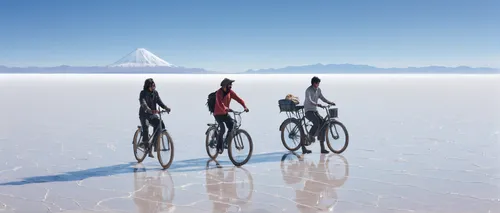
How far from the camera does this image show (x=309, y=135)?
432 inches

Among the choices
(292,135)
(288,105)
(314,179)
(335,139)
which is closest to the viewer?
(314,179)

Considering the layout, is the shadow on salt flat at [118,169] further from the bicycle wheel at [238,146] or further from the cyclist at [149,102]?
the cyclist at [149,102]

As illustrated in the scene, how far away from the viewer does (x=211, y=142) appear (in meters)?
10.1

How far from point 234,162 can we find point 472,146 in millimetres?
5141

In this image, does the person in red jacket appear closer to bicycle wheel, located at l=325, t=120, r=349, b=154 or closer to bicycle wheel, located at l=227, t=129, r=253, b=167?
bicycle wheel, located at l=227, t=129, r=253, b=167

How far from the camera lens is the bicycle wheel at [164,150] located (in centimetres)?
934

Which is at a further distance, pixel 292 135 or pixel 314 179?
pixel 292 135

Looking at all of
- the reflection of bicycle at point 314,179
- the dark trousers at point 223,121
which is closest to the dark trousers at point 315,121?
the reflection of bicycle at point 314,179

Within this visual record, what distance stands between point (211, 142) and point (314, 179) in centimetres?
226

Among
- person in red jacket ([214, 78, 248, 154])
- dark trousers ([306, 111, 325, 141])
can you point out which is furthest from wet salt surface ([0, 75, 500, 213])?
person in red jacket ([214, 78, 248, 154])

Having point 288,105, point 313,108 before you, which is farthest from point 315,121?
point 288,105

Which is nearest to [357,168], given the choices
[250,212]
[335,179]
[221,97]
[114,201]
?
[335,179]

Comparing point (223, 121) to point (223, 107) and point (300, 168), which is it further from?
point (300, 168)

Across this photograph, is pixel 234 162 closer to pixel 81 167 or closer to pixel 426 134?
pixel 81 167
